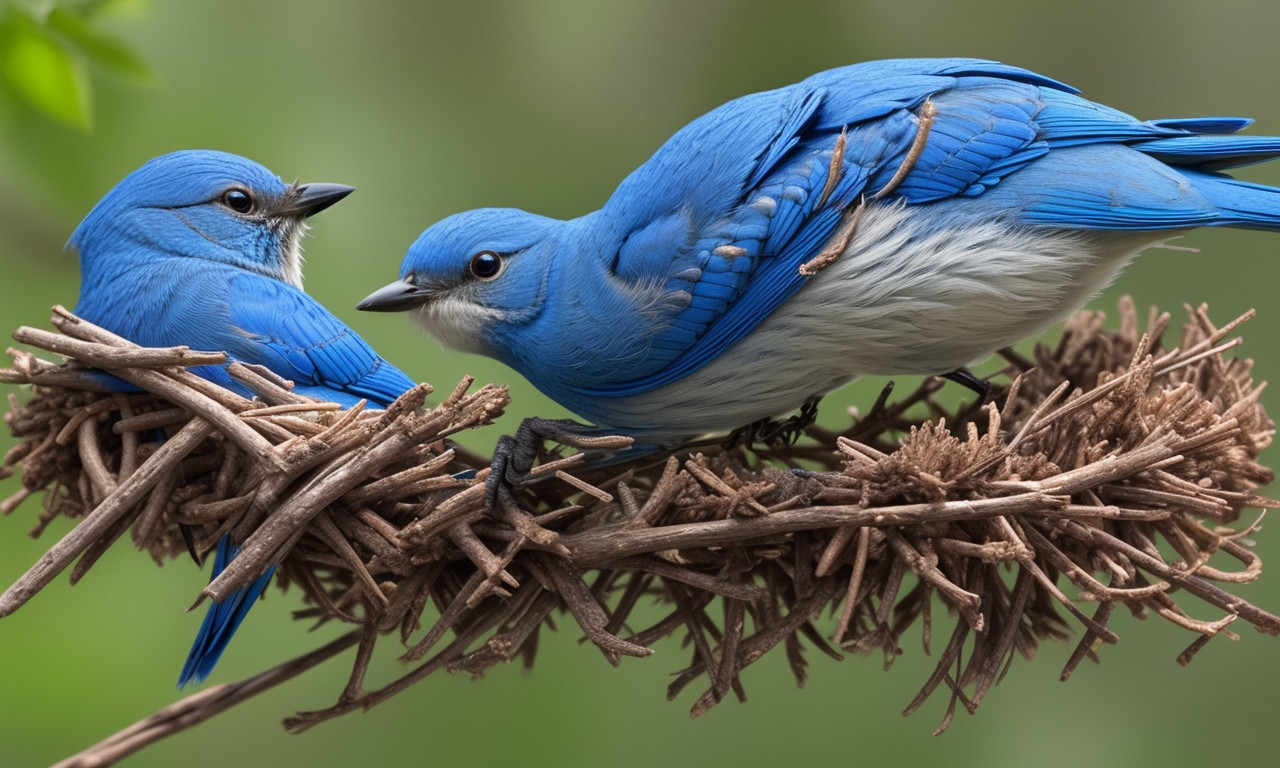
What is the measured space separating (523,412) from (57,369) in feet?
3.36

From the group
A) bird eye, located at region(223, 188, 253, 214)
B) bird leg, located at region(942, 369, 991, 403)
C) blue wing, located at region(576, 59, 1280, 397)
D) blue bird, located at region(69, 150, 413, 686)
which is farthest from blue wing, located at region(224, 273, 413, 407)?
bird leg, located at region(942, 369, 991, 403)

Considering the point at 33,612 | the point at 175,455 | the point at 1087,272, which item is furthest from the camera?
the point at 33,612

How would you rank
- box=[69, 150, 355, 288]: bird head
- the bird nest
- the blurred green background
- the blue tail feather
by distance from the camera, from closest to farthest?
the bird nest → the blue tail feather → box=[69, 150, 355, 288]: bird head → the blurred green background

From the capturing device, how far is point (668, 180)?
3.69 ft

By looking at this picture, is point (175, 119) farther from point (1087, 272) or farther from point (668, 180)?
point (1087, 272)

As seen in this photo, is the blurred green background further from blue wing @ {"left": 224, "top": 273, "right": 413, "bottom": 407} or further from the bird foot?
the bird foot

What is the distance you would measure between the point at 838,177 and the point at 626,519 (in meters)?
0.38

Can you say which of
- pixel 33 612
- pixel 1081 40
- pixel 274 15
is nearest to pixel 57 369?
pixel 33 612

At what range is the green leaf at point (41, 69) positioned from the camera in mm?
1098

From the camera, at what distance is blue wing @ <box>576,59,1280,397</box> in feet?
3.54

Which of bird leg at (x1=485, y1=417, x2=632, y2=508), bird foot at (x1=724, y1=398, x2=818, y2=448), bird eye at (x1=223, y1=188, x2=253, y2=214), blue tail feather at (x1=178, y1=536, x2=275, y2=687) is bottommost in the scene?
bird foot at (x1=724, y1=398, x2=818, y2=448)

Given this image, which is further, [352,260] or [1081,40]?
[1081,40]

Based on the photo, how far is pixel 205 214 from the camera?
1253 mm

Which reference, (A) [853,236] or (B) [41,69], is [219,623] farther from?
(A) [853,236]
